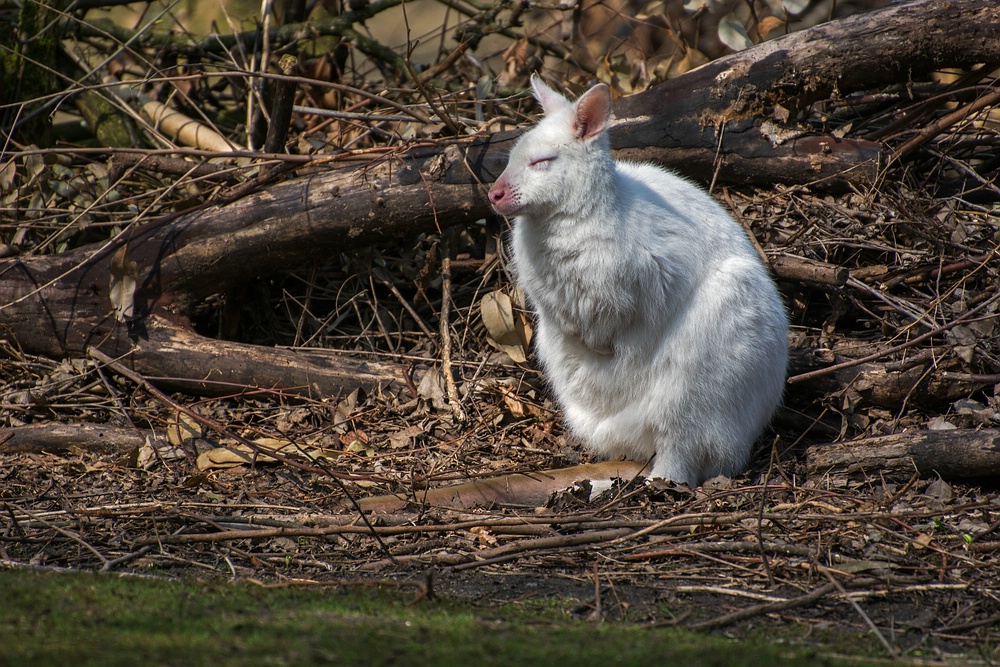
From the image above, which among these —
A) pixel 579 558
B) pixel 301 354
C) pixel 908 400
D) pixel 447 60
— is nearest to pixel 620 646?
pixel 579 558

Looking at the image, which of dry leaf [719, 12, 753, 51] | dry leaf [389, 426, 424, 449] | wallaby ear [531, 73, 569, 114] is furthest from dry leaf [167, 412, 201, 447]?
dry leaf [719, 12, 753, 51]

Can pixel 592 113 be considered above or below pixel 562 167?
above

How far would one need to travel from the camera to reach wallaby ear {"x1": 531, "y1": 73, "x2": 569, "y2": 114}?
12.4 feet

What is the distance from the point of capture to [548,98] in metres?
3.83

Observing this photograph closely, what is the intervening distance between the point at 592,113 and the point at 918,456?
1.98 meters

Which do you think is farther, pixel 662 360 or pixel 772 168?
pixel 772 168

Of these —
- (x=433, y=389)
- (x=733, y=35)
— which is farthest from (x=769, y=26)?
(x=433, y=389)

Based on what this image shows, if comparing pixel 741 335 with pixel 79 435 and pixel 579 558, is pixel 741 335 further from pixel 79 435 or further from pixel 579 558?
pixel 79 435

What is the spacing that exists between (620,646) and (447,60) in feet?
15.0

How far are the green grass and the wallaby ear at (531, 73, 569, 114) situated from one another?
214 cm

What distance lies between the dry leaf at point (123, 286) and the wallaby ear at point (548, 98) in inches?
96.1

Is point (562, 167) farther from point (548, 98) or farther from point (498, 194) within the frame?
point (548, 98)

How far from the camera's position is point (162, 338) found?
4.74m

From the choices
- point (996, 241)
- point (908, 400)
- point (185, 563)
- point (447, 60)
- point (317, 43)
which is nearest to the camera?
point (185, 563)
